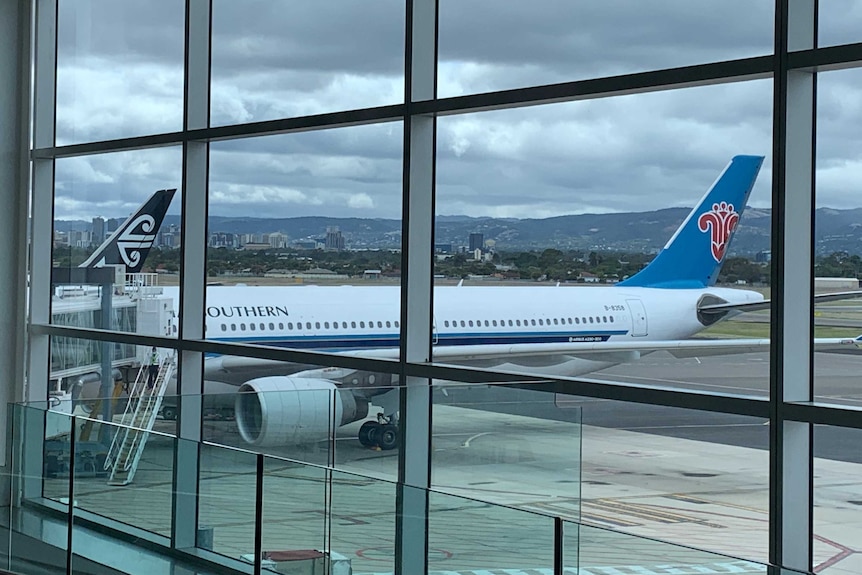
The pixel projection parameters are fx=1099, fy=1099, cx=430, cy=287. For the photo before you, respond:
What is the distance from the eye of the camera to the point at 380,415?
3.91 meters

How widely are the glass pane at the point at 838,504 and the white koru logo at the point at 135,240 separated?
5458 mm

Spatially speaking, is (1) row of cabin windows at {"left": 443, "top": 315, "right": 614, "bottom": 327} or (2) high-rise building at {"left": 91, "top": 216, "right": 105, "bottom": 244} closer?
(2) high-rise building at {"left": 91, "top": 216, "right": 105, "bottom": 244}

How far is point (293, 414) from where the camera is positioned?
395cm

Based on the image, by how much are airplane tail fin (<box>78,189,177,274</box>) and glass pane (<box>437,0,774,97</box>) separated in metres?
3.38

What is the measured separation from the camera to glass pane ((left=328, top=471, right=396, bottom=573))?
288 centimetres

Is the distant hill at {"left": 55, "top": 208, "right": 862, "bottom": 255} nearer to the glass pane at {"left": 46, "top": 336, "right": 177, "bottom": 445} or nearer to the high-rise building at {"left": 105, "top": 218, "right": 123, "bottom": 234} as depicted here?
the high-rise building at {"left": 105, "top": 218, "right": 123, "bottom": 234}

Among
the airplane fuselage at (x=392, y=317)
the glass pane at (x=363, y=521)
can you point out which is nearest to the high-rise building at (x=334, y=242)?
the airplane fuselage at (x=392, y=317)

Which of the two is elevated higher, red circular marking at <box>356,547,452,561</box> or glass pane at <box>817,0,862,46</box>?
glass pane at <box>817,0,862,46</box>

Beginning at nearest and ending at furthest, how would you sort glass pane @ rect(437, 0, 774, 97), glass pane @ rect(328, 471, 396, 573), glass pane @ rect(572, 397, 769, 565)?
1. glass pane @ rect(328, 471, 396, 573)
2. glass pane @ rect(572, 397, 769, 565)
3. glass pane @ rect(437, 0, 774, 97)

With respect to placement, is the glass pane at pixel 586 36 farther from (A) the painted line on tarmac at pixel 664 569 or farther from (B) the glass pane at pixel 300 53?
(A) the painted line on tarmac at pixel 664 569

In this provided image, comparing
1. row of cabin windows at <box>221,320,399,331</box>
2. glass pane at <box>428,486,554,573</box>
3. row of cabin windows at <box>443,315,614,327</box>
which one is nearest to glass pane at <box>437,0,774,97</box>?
row of cabin windows at <box>443,315,614,327</box>

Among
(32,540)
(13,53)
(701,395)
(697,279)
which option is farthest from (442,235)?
(697,279)

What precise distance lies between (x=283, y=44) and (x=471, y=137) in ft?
23.5

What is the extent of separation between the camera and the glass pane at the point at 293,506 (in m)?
3.08
